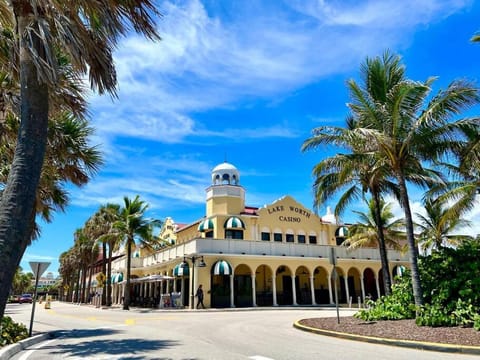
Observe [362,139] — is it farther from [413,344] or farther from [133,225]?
[133,225]

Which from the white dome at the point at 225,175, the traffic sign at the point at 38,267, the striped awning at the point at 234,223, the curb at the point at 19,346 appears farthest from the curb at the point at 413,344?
the white dome at the point at 225,175

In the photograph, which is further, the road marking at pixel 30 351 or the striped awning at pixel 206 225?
the striped awning at pixel 206 225

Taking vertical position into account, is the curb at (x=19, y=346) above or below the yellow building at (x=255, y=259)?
below

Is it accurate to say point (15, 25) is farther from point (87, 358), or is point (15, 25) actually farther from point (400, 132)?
point (400, 132)

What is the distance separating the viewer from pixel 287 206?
3772 centimetres

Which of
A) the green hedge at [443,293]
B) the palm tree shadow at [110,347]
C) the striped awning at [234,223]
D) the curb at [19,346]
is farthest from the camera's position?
the striped awning at [234,223]

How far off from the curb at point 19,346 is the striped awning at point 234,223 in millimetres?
21294

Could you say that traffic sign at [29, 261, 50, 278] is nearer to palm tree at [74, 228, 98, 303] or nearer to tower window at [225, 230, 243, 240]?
tower window at [225, 230, 243, 240]

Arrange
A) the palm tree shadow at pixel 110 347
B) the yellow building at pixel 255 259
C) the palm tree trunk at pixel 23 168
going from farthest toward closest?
the yellow building at pixel 255 259
the palm tree shadow at pixel 110 347
the palm tree trunk at pixel 23 168

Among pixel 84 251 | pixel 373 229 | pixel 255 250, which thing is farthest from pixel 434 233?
pixel 84 251

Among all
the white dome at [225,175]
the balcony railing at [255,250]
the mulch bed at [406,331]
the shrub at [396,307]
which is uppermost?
the white dome at [225,175]

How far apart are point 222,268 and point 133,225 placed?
8377 millimetres

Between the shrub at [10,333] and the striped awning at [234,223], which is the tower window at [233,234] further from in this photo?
the shrub at [10,333]

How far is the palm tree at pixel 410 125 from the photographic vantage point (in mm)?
13000
